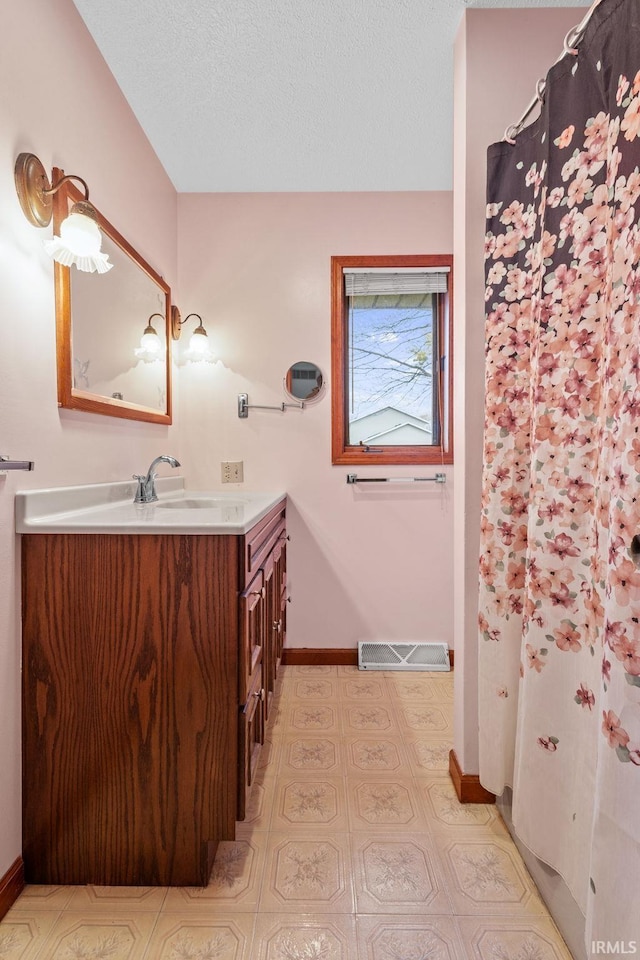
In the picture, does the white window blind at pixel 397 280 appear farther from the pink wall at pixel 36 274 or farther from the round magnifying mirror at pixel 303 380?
the pink wall at pixel 36 274

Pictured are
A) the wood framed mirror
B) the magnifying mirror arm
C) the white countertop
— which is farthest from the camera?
the magnifying mirror arm

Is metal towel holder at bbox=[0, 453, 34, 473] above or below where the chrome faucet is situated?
above

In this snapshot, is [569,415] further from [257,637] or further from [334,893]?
[334,893]

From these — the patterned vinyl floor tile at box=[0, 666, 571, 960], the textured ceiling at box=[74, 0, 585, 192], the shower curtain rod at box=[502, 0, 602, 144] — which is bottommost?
the patterned vinyl floor tile at box=[0, 666, 571, 960]

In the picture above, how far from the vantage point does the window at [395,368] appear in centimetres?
243

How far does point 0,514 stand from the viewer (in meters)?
1.10

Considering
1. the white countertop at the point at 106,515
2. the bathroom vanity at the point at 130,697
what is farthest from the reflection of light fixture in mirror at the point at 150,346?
the bathroom vanity at the point at 130,697

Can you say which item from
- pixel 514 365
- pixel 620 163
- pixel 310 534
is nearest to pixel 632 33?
pixel 620 163

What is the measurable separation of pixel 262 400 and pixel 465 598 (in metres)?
1.43

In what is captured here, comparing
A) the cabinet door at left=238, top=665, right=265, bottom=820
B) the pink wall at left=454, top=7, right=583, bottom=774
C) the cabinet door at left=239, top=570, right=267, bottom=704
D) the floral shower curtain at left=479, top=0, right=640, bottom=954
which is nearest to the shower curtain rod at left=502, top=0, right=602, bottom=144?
the floral shower curtain at left=479, top=0, right=640, bottom=954

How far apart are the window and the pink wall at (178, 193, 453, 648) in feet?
0.36

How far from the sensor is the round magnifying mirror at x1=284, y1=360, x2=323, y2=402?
2410 millimetres

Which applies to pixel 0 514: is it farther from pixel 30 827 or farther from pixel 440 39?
pixel 440 39

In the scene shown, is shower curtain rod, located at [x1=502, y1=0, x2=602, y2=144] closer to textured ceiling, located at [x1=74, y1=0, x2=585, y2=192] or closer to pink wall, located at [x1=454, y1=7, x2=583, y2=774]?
pink wall, located at [x1=454, y1=7, x2=583, y2=774]
